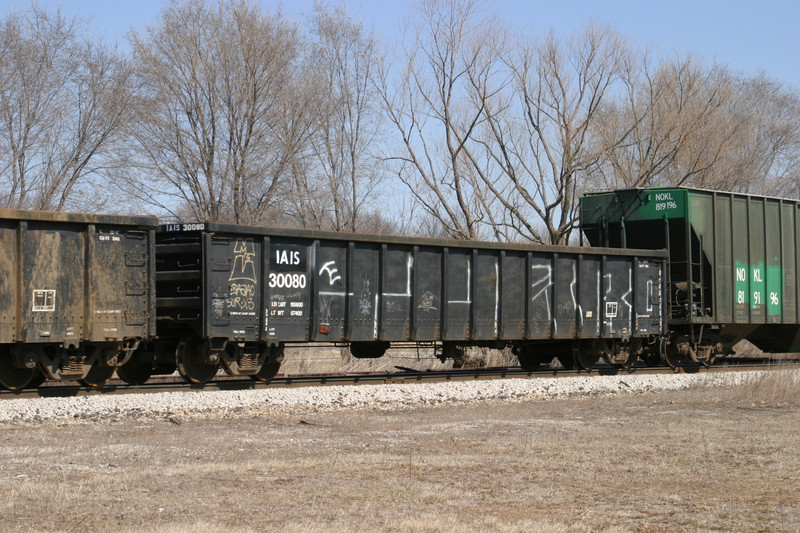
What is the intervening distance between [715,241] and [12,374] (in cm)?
1572

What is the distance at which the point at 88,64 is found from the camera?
29.6m

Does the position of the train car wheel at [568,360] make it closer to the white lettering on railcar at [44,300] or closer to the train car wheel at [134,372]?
the train car wheel at [134,372]

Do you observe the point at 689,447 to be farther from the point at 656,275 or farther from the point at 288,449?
the point at 656,275

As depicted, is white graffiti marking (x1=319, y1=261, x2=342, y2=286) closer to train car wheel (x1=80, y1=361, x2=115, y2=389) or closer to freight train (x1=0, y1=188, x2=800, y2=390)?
freight train (x1=0, y1=188, x2=800, y2=390)

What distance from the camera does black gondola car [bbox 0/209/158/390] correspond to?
499 inches

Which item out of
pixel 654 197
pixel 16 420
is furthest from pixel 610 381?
pixel 16 420

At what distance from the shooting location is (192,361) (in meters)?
15.2

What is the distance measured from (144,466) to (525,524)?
12.3 feet

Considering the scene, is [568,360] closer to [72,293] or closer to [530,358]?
[530,358]

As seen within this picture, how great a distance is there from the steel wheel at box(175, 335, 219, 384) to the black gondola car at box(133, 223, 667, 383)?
23 millimetres

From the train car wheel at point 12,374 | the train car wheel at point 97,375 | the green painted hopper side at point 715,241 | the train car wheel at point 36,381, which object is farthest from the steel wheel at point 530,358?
the train car wheel at point 12,374

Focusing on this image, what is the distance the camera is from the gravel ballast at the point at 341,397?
11812 millimetres

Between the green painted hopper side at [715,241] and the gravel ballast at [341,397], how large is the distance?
158 inches

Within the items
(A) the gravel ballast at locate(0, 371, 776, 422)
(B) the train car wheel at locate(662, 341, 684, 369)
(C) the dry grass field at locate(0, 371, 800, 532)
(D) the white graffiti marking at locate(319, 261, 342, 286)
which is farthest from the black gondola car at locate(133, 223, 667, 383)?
(C) the dry grass field at locate(0, 371, 800, 532)
